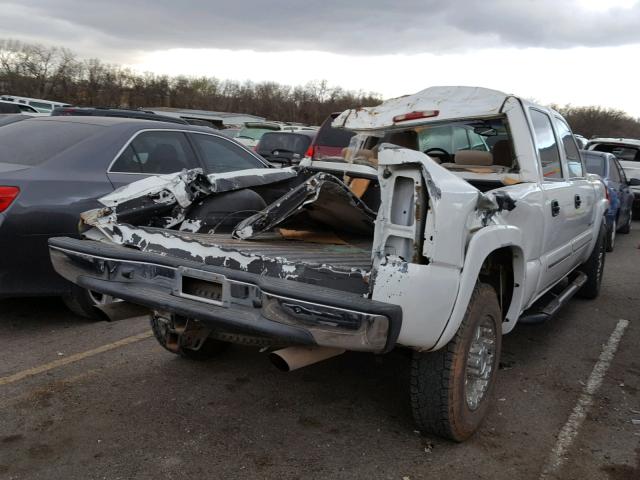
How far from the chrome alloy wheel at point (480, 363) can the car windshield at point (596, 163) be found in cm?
816

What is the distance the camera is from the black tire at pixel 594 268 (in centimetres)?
605

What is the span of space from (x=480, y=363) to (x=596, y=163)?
8.59m

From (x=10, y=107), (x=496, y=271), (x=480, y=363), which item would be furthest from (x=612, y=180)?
(x=10, y=107)

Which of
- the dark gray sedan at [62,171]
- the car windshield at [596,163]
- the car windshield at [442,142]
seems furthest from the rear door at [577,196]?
the car windshield at [596,163]

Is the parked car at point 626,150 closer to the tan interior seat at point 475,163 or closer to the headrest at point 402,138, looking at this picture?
the headrest at point 402,138

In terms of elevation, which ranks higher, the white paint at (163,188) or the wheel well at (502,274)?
the white paint at (163,188)

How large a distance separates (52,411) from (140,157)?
237cm

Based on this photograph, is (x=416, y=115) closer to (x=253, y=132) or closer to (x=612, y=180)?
(x=612, y=180)

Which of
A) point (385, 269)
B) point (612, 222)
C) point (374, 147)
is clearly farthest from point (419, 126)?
point (612, 222)

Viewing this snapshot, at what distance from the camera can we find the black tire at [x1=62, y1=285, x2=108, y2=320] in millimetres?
4559

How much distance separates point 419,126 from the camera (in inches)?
168

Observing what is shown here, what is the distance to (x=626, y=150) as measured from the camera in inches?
612

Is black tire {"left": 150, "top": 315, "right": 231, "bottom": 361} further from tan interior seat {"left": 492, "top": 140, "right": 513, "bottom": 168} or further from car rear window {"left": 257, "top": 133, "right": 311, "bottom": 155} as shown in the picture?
car rear window {"left": 257, "top": 133, "right": 311, "bottom": 155}

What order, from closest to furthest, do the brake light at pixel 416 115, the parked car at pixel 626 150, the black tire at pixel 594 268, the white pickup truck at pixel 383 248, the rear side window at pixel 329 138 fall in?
the white pickup truck at pixel 383 248
the brake light at pixel 416 115
the black tire at pixel 594 268
the rear side window at pixel 329 138
the parked car at pixel 626 150
